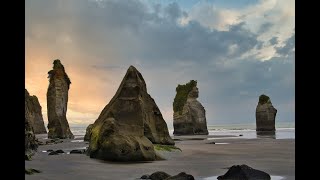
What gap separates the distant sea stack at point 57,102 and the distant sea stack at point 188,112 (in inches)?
920

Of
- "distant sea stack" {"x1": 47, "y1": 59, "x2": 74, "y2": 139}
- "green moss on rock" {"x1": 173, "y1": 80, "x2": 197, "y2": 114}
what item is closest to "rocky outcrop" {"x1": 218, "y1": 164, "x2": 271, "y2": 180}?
"distant sea stack" {"x1": 47, "y1": 59, "x2": 74, "y2": 139}

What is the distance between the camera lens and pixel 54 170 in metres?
13.9

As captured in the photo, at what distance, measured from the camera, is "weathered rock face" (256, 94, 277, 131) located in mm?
77000

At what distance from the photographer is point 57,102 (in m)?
54.6

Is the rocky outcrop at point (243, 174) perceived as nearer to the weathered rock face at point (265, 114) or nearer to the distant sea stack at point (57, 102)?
the distant sea stack at point (57, 102)

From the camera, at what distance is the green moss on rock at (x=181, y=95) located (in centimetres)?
7450

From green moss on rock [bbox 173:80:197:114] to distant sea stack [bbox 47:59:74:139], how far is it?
24.1 m

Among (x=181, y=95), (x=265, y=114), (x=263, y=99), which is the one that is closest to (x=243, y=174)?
(x=181, y=95)

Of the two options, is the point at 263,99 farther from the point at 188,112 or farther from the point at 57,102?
the point at 57,102

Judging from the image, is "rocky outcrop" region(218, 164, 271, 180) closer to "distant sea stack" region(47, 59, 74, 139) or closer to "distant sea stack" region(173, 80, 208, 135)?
"distant sea stack" region(47, 59, 74, 139)

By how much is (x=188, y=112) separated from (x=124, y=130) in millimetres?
54079
